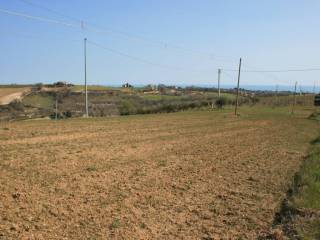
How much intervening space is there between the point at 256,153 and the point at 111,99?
63.1m

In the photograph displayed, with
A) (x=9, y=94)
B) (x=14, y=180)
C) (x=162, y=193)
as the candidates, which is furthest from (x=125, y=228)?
(x=9, y=94)

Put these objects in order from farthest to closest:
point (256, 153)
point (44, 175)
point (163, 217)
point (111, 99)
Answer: point (111, 99) < point (256, 153) < point (44, 175) < point (163, 217)

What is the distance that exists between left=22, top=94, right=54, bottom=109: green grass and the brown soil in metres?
49.3

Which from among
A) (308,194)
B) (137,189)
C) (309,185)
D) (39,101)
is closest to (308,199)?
(308,194)

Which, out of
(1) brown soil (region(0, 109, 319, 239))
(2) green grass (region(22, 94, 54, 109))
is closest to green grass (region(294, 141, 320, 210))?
(1) brown soil (region(0, 109, 319, 239))

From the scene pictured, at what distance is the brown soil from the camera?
7.81 meters

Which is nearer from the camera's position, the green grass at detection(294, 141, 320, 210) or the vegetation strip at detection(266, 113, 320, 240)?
the vegetation strip at detection(266, 113, 320, 240)

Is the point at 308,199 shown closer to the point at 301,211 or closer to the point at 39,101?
the point at 301,211

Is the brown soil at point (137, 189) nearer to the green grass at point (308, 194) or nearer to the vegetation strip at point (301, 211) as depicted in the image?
the vegetation strip at point (301, 211)

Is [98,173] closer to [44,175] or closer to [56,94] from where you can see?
[44,175]

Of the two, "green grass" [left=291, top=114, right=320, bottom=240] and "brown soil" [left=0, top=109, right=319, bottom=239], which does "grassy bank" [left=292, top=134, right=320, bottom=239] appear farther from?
"brown soil" [left=0, top=109, right=319, bottom=239]

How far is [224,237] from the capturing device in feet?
25.0

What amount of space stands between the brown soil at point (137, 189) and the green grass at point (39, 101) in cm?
4933

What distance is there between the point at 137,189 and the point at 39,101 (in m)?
64.4
